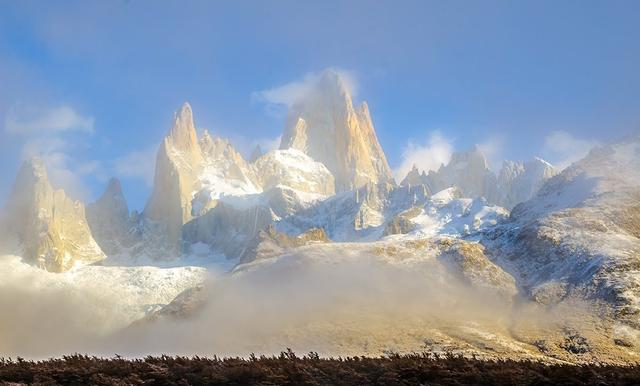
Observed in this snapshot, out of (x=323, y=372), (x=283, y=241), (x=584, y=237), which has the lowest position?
(x=323, y=372)

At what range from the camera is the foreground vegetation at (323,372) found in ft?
44.9

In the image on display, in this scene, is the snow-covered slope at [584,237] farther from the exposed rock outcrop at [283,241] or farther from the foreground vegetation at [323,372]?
the exposed rock outcrop at [283,241]

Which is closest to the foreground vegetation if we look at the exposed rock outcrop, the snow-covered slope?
the snow-covered slope

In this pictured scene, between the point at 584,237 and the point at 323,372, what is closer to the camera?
the point at 323,372

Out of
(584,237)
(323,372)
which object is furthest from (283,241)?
(323,372)

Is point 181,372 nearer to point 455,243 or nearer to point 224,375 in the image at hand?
point 224,375

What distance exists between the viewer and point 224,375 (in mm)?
16484

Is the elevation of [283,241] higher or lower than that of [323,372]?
higher

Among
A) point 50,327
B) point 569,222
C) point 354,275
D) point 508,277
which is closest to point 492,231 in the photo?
point 569,222

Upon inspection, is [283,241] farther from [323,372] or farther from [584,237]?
[323,372]

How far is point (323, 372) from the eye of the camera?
1563 cm

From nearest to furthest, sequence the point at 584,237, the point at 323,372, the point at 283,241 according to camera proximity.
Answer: the point at 323,372, the point at 584,237, the point at 283,241

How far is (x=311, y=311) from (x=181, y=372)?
6009cm

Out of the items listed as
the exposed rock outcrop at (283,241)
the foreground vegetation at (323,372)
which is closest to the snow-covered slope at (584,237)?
the foreground vegetation at (323,372)
